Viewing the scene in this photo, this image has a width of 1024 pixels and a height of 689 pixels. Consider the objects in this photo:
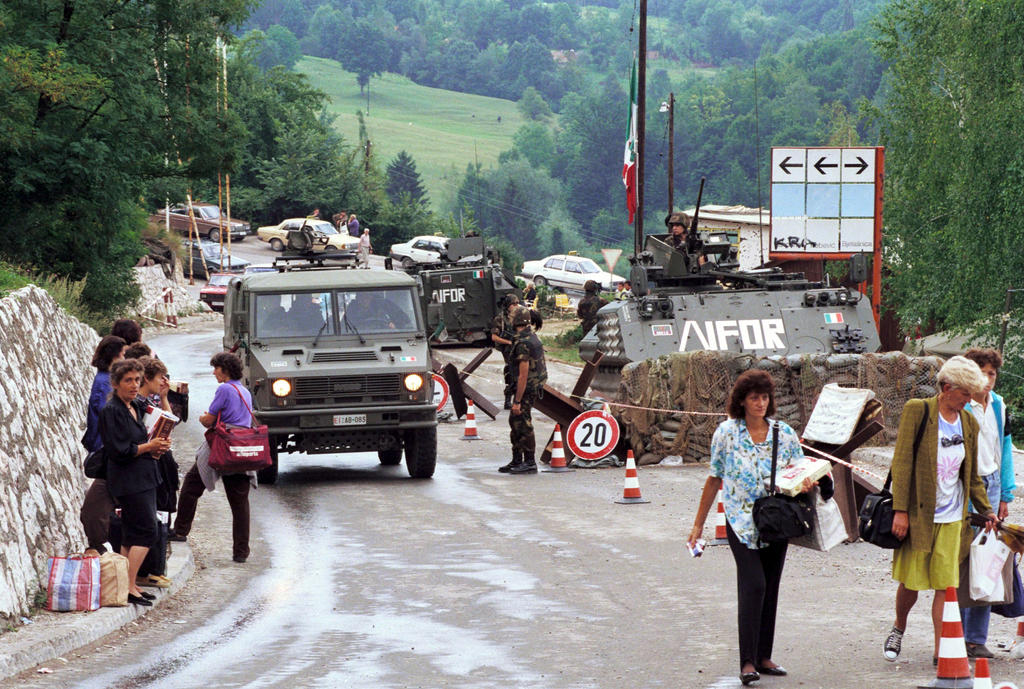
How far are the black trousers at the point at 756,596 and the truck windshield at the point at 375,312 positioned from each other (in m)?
9.38

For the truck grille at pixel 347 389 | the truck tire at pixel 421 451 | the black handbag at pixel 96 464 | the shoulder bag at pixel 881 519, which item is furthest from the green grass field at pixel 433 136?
the shoulder bag at pixel 881 519

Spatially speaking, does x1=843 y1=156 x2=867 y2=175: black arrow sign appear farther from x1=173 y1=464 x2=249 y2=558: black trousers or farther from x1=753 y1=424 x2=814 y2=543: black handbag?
x1=753 y1=424 x2=814 y2=543: black handbag

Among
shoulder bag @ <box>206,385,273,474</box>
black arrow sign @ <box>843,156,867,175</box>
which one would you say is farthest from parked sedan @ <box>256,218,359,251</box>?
shoulder bag @ <box>206,385,273,474</box>

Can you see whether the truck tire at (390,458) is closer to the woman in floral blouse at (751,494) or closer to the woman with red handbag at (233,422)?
the woman with red handbag at (233,422)

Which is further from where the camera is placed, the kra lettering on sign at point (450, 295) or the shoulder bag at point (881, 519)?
the kra lettering on sign at point (450, 295)

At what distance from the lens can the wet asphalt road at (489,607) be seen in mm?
8164

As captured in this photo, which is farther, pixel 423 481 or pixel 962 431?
pixel 423 481

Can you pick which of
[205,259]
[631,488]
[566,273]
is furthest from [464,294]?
[205,259]

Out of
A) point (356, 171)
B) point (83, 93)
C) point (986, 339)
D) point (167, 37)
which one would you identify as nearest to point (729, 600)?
point (986, 339)

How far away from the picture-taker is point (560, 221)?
433ft

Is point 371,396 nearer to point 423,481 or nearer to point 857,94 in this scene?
point 423,481

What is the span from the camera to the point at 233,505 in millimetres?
11992

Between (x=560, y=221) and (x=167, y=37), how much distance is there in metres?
99.8

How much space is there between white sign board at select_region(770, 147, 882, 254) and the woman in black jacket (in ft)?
65.9
